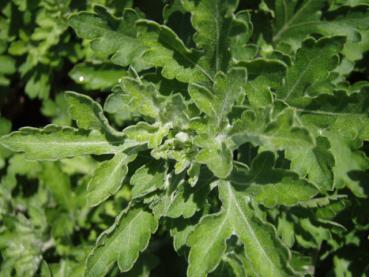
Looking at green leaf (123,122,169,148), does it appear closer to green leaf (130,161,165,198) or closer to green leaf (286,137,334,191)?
green leaf (130,161,165,198)

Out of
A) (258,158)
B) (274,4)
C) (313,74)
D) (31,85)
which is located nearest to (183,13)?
(274,4)

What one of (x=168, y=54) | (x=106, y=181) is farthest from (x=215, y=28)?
(x=106, y=181)

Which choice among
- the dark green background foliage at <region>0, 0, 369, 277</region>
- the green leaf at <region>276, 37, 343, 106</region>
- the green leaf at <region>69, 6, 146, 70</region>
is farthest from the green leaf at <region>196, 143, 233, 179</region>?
the green leaf at <region>69, 6, 146, 70</region>

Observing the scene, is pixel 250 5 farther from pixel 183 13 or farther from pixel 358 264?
pixel 358 264

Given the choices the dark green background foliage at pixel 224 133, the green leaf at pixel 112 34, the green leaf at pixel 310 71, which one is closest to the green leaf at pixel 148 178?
the dark green background foliage at pixel 224 133

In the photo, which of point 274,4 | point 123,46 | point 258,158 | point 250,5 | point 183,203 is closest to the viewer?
point 258,158
